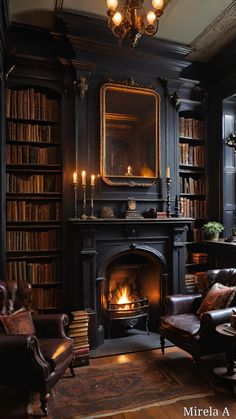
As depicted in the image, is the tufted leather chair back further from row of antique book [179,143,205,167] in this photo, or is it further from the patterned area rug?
row of antique book [179,143,205,167]

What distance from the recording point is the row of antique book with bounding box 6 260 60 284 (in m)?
3.62

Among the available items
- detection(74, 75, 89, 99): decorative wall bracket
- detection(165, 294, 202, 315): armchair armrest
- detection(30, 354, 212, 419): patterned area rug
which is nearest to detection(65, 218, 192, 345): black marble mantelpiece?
detection(165, 294, 202, 315): armchair armrest

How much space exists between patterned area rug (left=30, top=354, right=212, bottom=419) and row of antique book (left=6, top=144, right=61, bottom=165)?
93.7 inches

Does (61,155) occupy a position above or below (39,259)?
above

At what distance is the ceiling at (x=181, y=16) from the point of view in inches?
130

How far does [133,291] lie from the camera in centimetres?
423

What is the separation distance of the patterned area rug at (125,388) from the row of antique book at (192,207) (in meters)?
2.01

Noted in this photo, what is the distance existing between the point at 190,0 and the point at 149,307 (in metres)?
3.70

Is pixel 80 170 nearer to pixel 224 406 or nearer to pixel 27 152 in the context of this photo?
pixel 27 152

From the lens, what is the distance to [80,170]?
371cm

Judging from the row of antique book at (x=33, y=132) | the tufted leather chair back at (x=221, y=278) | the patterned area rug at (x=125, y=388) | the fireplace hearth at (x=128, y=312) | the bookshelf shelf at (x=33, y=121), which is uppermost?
the bookshelf shelf at (x=33, y=121)

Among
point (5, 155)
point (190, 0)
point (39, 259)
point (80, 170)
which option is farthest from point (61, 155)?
point (190, 0)

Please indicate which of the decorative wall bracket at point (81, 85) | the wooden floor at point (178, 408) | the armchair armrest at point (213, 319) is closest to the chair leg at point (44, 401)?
the wooden floor at point (178, 408)

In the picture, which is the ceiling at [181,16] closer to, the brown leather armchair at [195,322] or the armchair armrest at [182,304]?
the brown leather armchair at [195,322]
